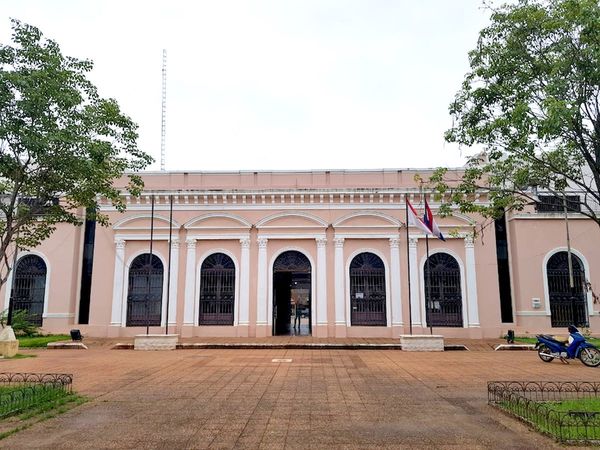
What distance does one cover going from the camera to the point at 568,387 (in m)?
9.41

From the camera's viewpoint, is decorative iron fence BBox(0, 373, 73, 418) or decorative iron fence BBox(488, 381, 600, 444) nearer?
decorative iron fence BBox(488, 381, 600, 444)

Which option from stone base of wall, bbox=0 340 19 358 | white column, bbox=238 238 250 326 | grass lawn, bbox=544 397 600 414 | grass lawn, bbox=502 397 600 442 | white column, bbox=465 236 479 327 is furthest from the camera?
white column, bbox=238 238 250 326

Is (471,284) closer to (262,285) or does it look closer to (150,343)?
(262,285)

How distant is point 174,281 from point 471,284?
12.4m

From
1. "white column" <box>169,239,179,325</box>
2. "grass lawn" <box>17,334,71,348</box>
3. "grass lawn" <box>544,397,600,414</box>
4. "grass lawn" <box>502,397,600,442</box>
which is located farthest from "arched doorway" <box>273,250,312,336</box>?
"grass lawn" <box>502,397,600,442</box>

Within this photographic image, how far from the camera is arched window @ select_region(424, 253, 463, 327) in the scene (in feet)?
69.6

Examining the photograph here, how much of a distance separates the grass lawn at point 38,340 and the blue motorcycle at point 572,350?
55.3 ft

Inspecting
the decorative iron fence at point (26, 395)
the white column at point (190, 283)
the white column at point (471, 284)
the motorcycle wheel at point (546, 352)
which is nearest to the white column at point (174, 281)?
the white column at point (190, 283)

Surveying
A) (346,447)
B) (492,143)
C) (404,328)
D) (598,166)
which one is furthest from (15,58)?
(404,328)

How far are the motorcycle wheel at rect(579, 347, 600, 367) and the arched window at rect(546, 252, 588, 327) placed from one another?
8213mm

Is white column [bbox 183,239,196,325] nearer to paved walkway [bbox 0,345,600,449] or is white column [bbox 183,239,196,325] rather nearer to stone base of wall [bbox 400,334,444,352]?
paved walkway [bbox 0,345,600,449]

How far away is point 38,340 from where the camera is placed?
19172mm

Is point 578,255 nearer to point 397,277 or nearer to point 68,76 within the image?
point 397,277

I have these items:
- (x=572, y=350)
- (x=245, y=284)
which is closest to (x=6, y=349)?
(x=245, y=284)
